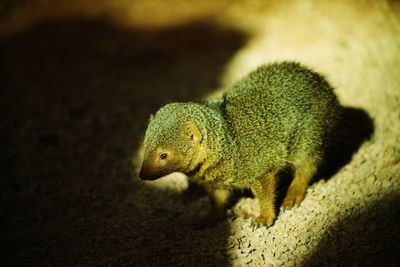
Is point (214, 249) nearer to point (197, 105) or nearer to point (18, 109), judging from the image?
point (197, 105)

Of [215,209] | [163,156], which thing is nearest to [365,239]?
[215,209]

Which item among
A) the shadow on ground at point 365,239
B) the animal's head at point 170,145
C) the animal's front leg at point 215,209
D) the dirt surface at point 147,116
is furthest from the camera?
the animal's front leg at point 215,209

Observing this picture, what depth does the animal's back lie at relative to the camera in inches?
128

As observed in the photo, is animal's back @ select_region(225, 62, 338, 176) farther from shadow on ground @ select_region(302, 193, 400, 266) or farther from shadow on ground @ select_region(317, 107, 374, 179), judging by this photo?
shadow on ground @ select_region(302, 193, 400, 266)

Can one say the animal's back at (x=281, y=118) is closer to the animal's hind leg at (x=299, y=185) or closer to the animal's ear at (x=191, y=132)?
the animal's hind leg at (x=299, y=185)

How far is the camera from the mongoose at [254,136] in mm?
2902

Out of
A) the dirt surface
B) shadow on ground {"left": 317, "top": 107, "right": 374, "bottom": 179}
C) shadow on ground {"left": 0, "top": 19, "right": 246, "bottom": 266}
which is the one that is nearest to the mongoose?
shadow on ground {"left": 317, "top": 107, "right": 374, "bottom": 179}

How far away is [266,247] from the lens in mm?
3062

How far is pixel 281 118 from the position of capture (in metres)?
3.33

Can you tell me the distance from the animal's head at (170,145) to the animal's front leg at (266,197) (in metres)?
0.62

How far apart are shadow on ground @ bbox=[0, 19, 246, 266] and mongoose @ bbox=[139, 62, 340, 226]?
1.80ft

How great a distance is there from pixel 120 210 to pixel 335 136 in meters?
2.16

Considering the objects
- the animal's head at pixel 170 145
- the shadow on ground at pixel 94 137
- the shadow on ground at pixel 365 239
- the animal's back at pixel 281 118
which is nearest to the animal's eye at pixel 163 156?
the animal's head at pixel 170 145

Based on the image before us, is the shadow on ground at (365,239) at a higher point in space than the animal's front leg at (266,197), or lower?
lower
